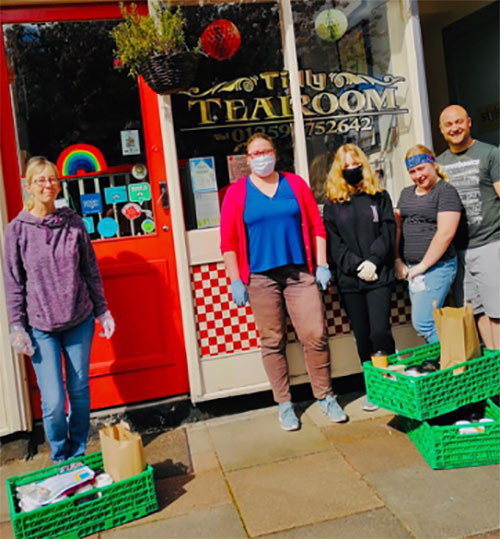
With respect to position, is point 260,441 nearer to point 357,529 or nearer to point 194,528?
point 194,528

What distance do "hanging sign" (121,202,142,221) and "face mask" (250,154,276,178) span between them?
899 mm

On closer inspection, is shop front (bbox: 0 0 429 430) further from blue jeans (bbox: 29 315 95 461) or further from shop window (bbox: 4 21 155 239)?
blue jeans (bbox: 29 315 95 461)

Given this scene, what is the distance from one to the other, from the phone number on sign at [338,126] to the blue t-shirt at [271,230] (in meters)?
0.80

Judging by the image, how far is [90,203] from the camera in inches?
161

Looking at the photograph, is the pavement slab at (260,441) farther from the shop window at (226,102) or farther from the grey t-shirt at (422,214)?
the shop window at (226,102)

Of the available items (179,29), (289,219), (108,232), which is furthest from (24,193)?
(289,219)

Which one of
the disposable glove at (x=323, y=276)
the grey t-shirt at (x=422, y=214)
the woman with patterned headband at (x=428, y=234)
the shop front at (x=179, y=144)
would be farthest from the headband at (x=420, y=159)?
the disposable glove at (x=323, y=276)

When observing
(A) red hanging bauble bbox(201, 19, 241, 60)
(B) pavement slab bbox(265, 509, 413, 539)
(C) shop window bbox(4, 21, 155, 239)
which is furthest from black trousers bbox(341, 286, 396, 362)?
(A) red hanging bauble bbox(201, 19, 241, 60)

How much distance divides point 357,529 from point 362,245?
71.3 inches

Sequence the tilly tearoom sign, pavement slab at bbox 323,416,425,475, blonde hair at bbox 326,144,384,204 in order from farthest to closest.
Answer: the tilly tearoom sign, blonde hair at bbox 326,144,384,204, pavement slab at bbox 323,416,425,475

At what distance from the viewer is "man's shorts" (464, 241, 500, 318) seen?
12.4ft

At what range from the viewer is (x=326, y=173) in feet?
14.4

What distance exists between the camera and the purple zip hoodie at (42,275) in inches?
131

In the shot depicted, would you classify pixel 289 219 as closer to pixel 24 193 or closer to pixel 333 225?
pixel 333 225
